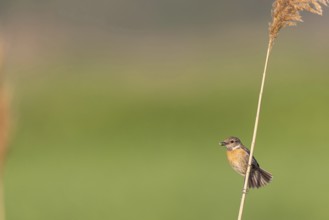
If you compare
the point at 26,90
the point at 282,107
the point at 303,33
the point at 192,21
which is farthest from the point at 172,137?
the point at 192,21

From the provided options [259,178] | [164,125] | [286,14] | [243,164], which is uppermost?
[164,125]

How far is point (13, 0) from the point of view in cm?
4325

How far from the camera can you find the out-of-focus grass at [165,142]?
12266 millimetres

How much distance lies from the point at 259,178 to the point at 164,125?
580 inches

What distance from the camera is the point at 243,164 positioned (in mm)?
4859

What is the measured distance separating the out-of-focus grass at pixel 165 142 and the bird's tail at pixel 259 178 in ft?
21.3

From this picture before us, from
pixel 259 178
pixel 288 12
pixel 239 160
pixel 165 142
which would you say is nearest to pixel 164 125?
pixel 165 142

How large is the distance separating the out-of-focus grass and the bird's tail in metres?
6.51

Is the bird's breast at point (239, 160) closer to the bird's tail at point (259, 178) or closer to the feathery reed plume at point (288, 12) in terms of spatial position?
the bird's tail at point (259, 178)

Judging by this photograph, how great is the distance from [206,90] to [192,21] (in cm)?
2148

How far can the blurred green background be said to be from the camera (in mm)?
12375

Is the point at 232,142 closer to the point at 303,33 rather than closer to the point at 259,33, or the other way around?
the point at 303,33

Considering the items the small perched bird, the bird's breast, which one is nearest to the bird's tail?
the small perched bird

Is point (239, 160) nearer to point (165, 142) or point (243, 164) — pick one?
point (243, 164)
